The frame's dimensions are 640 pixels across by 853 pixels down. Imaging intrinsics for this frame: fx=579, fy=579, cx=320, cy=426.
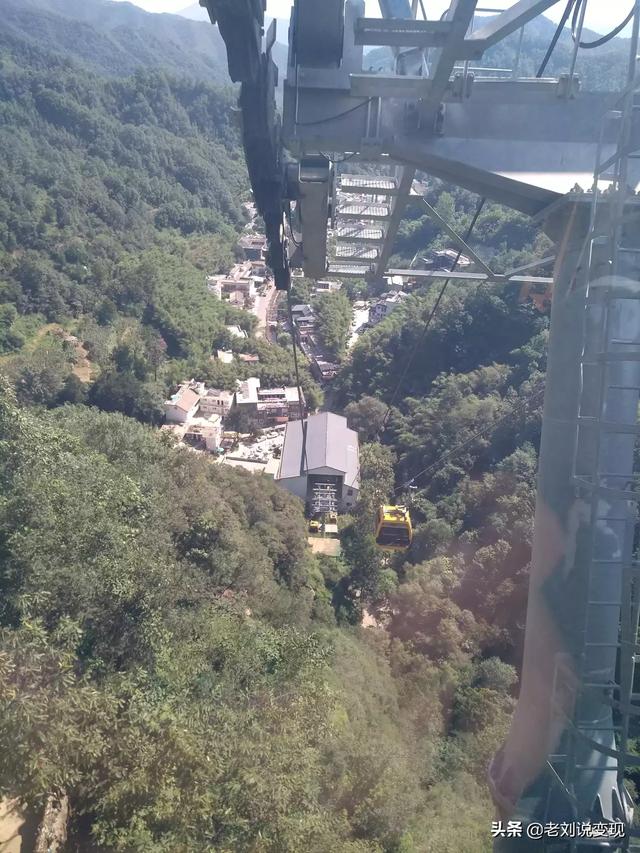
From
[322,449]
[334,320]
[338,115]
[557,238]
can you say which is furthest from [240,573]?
[334,320]

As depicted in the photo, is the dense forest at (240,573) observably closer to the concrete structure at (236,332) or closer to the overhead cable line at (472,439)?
the overhead cable line at (472,439)

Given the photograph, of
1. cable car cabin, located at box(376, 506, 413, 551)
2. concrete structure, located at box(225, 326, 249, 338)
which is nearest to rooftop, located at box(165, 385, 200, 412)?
concrete structure, located at box(225, 326, 249, 338)

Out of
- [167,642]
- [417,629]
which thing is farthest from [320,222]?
[417,629]

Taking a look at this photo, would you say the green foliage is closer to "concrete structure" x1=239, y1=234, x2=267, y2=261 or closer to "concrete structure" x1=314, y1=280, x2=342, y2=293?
"concrete structure" x1=314, y1=280, x2=342, y2=293

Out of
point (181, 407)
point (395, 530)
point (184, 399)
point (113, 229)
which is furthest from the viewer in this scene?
point (113, 229)

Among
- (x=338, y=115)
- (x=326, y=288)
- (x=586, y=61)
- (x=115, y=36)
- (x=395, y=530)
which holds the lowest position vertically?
(x=395, y=530)

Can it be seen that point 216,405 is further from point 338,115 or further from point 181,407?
point 338,115
